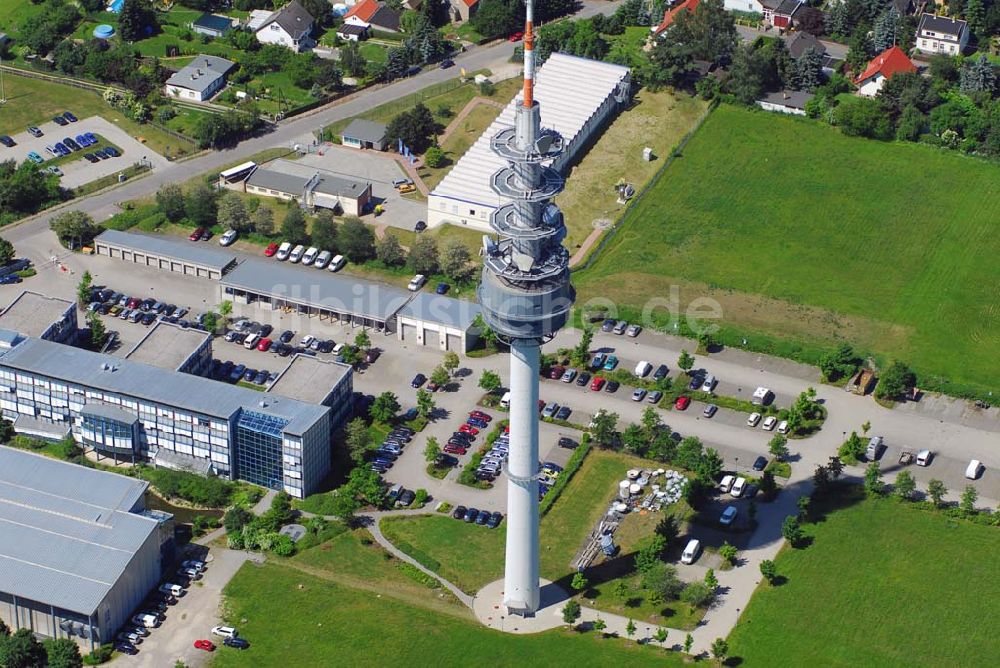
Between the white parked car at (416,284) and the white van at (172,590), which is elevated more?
the white van at (172,590)

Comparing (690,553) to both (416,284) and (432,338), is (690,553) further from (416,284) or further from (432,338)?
(416,284)

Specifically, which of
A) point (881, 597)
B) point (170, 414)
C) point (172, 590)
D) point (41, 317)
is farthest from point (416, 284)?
point (881, 597)

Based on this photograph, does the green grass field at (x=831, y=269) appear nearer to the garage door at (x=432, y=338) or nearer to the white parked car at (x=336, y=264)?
the garage door at (x=432, y=338)

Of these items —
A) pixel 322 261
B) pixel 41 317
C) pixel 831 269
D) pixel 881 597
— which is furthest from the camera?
pixel 831 269

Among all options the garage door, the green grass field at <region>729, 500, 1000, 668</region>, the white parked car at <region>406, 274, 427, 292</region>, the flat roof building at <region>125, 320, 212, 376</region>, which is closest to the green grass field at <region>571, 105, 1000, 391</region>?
the white parked car at <region>406, 274, 427, 292</region>

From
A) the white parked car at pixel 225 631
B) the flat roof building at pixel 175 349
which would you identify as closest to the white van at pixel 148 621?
the white parked car at pixel 225 631

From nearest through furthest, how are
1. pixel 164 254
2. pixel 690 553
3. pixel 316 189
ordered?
pixel 690 553
pixel 164 254
pixel 316 189

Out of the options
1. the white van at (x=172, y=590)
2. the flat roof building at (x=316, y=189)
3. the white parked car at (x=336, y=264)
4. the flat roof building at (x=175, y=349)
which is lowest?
the white parked car at (x=336, y=264)

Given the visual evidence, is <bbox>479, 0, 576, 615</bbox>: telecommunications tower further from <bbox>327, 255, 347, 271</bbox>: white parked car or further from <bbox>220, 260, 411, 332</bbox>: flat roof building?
<bbox>327, 255, 347, 271</bbox>: white parked car
